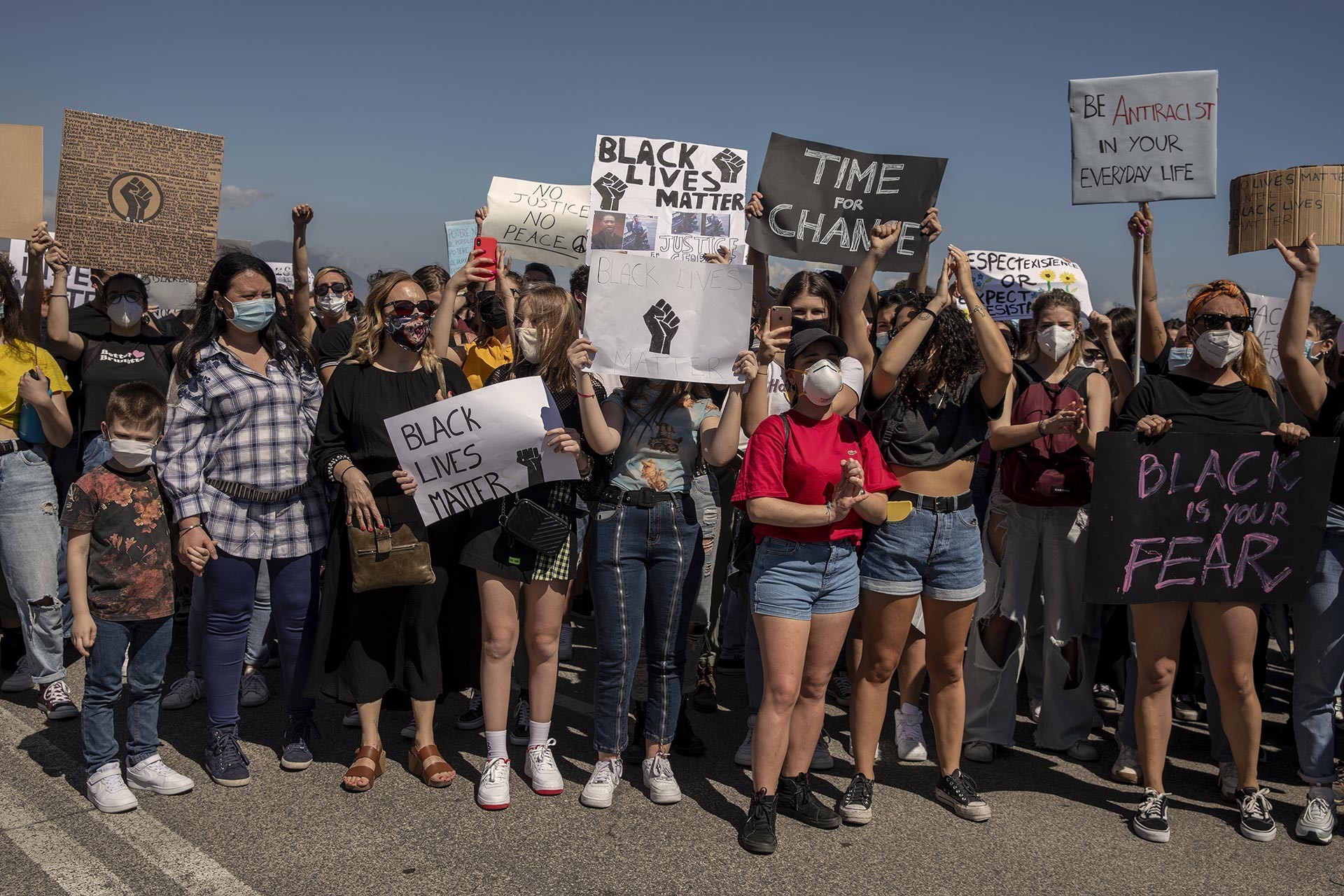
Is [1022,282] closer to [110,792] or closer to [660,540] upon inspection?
[660,540]

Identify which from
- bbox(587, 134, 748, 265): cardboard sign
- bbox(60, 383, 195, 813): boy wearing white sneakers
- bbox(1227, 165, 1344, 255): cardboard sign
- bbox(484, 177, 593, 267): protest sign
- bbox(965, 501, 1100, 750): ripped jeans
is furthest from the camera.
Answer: bbox(484, 177, 593, 267): protest sign

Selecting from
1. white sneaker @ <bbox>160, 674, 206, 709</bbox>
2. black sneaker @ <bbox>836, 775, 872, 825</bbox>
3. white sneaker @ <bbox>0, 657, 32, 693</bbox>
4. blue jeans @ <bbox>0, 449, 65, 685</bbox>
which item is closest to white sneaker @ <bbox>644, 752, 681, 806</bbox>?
black sneaker @ <bbox>836, 775, 872, 825</bbox>

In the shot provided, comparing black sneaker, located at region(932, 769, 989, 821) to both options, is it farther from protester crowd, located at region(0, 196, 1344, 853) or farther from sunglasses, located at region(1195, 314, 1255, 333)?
sunglasses, located at region(1195, 314, 1255, 333)

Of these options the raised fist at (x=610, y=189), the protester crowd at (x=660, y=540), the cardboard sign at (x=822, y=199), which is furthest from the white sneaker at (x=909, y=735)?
the raised fist at (x=610, y=189)

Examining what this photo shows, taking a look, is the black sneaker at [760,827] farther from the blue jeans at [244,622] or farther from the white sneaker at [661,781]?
the blue jeans at [244,622]

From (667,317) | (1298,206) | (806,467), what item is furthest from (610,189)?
(1298,206)

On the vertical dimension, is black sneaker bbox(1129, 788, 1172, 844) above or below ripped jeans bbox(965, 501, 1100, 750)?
below

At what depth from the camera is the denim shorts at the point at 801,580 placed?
14.2 feet

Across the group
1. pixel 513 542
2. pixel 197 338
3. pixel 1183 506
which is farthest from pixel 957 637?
pixel 197 338

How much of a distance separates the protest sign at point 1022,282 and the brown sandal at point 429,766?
5.87 meters

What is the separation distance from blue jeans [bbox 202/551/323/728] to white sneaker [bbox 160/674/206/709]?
93cm

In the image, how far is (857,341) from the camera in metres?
5.09

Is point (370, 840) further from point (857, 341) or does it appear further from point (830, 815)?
point (857, 341)

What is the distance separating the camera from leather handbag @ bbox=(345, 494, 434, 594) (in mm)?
4734
